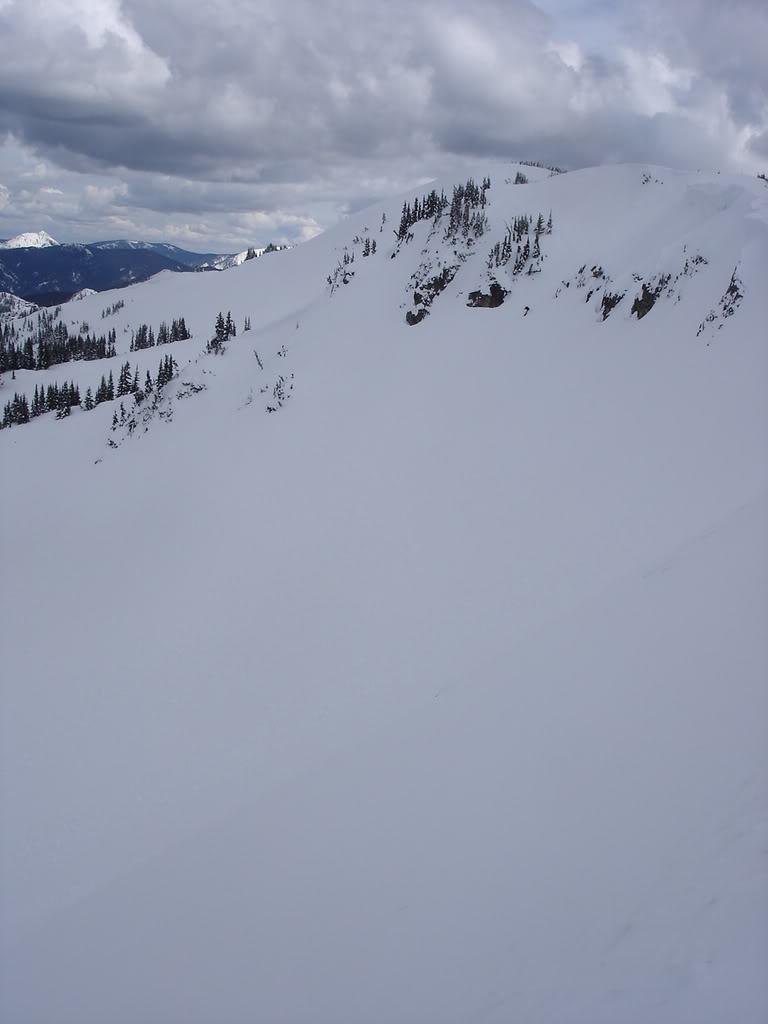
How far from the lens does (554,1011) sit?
445 cm

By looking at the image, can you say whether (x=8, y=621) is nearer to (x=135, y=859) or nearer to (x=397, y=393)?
(x=135, y=859)

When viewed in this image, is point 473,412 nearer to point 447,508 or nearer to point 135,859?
point 447,508

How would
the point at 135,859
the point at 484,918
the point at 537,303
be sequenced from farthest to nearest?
the point at 537,303 → the point at 135,859 → the point at 484,918

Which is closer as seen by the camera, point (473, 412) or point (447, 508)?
point (447, 508)

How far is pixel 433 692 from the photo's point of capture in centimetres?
1108

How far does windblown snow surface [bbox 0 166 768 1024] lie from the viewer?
558 centimetres

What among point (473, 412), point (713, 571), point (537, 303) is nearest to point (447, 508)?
point (473, 412)

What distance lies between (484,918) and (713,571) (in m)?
6.99

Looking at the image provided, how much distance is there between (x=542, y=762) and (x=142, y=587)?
16035 mm

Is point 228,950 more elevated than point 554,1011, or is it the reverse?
point 554,1011

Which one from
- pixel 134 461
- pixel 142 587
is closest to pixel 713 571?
pixel 142 587

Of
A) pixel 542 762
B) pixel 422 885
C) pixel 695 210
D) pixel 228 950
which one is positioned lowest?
pixel 228 950

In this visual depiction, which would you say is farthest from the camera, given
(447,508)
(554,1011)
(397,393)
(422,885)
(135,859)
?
(397,393)

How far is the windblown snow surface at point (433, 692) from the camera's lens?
18.3 feet
